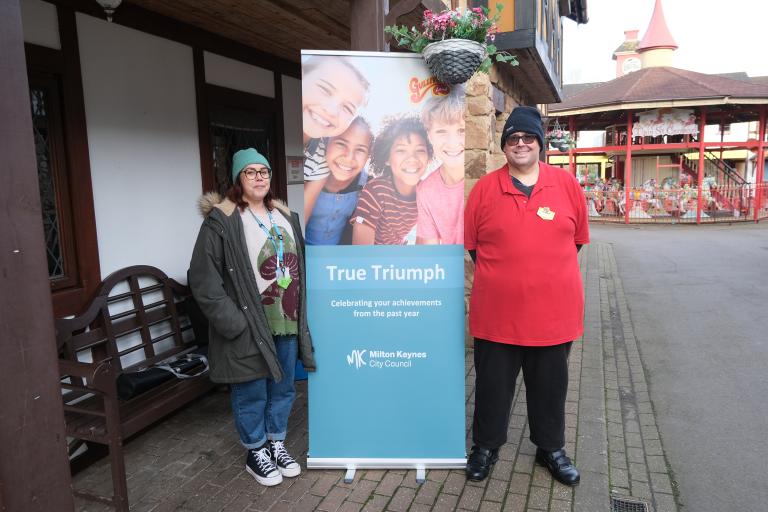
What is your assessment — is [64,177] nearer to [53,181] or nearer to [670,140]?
[53,181]

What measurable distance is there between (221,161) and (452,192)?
2868 millimetres

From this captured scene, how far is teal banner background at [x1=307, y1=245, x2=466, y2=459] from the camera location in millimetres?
2988

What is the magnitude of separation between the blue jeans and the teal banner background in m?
0.14

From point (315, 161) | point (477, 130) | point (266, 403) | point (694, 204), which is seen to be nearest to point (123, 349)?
point (266, 403)

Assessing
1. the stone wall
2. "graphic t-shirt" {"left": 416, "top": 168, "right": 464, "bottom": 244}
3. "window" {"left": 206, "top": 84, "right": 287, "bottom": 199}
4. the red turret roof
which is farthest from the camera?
the red turret roof

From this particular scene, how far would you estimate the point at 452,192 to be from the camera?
2.94 m

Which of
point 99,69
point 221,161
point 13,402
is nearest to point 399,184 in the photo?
point 13,402

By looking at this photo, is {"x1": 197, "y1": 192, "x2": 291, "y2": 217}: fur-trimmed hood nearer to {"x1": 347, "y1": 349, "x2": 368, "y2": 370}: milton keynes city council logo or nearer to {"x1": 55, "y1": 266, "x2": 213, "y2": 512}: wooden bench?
{"x1": 55, "y1": 266, "x2": 213, "y2": 512}: wooden bench

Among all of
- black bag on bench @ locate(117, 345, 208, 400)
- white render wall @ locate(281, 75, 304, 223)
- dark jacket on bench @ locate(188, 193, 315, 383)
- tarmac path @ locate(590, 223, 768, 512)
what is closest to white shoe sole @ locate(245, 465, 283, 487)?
dark jacket on bench @ locate(188, 193, 315, 383)

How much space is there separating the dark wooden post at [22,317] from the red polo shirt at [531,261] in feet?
6.43

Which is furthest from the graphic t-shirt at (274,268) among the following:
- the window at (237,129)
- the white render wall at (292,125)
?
the white render wall at (292,125)

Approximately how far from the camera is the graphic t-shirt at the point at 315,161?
9.52ft

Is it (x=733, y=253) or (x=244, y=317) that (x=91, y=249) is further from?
(x=733, y=253)

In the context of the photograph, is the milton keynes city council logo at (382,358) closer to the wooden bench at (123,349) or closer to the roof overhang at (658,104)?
the wooden bench at (123,349)
